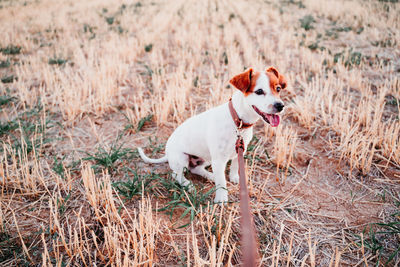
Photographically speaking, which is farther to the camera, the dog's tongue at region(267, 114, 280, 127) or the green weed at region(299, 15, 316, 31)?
the green weed at region(299, 15, 316, 31)

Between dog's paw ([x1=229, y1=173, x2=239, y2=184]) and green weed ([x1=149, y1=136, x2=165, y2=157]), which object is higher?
green weed ([x1=149, y1=136, x2=165, y2=157])

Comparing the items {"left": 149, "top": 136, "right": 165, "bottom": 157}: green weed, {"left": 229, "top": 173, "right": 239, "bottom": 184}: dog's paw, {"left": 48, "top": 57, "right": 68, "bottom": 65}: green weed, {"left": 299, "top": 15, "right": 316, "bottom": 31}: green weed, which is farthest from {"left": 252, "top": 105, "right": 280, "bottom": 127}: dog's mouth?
{"left": 299, "top": 15, "right": 316, "bottom": 31}: green weed

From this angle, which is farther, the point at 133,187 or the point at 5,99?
the point at 5,99

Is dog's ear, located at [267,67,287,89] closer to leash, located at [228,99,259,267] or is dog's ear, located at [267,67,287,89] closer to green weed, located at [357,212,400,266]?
leash, located at [228,99,259,267]

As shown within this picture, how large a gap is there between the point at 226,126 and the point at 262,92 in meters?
0.49

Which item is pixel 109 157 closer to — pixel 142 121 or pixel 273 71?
pixel 142 121

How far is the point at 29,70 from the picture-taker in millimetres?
6211

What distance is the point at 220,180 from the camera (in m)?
2.57

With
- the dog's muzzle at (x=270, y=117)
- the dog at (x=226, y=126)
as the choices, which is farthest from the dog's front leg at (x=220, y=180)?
the dog's muzzle at (x=270, y=117)

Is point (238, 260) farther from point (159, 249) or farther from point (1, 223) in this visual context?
point (1, 223)

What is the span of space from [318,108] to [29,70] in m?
7.23

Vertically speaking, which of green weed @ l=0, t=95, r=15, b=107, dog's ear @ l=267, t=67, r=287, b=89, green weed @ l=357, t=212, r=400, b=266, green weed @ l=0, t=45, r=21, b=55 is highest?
green weed @ l=0, t=45, r=21, b=55

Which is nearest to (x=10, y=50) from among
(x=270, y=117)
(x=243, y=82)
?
(x=243, y=82)

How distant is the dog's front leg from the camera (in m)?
2.52
